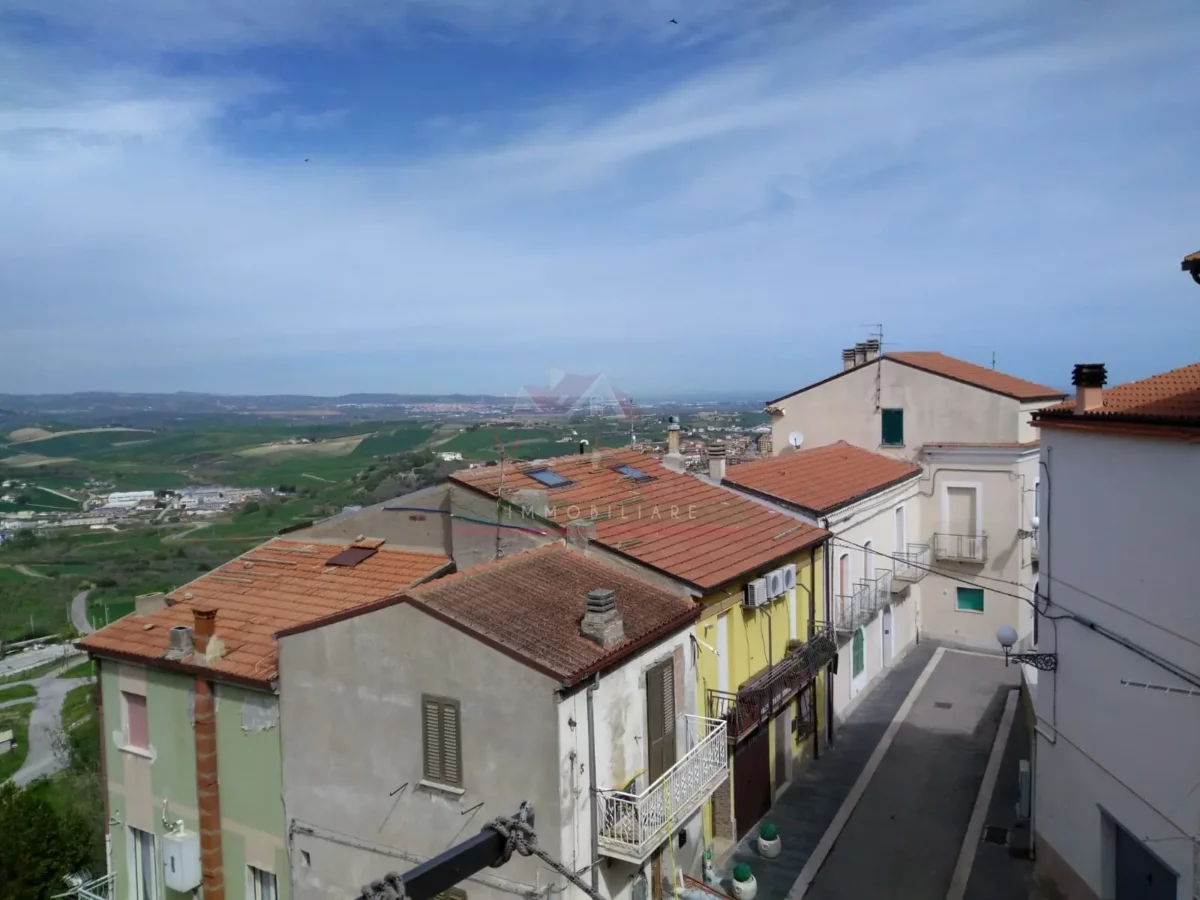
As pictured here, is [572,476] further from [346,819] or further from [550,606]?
[346,819]

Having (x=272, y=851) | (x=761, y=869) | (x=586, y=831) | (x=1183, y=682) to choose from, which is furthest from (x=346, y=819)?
(x=1183, y=682)

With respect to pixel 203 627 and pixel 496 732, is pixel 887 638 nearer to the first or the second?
pixel 496 732

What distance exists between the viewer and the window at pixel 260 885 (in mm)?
13133

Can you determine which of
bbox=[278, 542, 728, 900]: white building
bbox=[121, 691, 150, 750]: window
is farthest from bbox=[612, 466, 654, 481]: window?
bbox=[121, 691, 150, 750]: window

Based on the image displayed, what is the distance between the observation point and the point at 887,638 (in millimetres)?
24781

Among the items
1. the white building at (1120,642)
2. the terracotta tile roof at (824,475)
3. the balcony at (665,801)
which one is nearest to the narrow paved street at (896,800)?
the white building at (1120,642)

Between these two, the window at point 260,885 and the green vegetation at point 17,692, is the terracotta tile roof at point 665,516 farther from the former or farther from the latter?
the green vegetation at point 17,692

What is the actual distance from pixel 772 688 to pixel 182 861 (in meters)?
10.3

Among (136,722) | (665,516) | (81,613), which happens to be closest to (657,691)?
(665,516)

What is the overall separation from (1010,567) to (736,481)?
452 inches

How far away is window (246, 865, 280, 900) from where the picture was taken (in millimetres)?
13133

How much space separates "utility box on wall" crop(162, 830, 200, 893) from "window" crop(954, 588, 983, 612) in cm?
2236

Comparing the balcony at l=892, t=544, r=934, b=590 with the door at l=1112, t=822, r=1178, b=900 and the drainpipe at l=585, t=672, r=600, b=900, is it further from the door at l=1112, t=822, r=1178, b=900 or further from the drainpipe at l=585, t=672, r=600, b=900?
the drainpipe at l=585, t=672, r=600, b=900

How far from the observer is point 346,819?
38.9 ft
